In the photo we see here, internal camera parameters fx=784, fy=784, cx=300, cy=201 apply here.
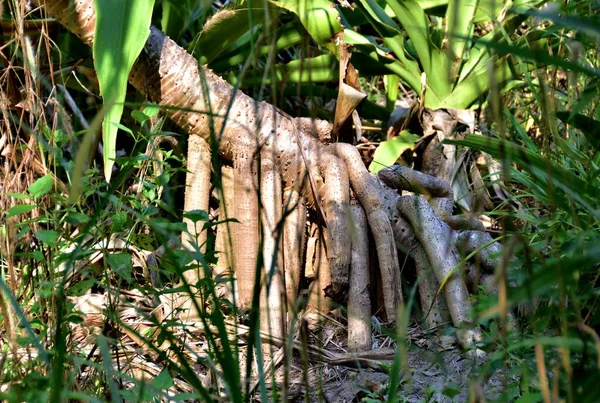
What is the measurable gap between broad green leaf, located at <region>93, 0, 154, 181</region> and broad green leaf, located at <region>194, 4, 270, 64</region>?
2.30 ft

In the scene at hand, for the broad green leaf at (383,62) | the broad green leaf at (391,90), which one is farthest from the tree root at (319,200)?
the broad green leaf at (391,90)

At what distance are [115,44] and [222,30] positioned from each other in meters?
0.96

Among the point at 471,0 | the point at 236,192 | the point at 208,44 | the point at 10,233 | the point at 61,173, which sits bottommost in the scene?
the point at 10,233

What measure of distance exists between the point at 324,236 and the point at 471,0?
51.8 inches

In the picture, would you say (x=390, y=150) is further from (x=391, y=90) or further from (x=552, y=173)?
(x=552, y=173)

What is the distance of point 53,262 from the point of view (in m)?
1.78

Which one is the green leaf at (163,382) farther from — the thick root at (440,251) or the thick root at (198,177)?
the thick root at (198,177)

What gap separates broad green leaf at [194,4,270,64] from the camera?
9.56 ft

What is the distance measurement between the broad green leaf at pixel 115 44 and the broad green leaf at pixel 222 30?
2.30ft

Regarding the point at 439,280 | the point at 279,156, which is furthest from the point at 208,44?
the point at 439,280

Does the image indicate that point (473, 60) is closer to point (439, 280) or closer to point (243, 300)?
point (439, 280)

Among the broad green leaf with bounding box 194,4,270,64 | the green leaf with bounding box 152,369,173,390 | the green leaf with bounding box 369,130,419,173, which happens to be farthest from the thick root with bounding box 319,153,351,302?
the green leaf with bounding box 152,369,173,390

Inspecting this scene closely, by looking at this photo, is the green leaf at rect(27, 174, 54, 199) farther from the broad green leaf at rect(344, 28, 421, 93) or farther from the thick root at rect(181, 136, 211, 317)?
the broad green leaf at rect(344, 28, 421, 93)

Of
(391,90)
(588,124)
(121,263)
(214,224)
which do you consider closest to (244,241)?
(121,263)
